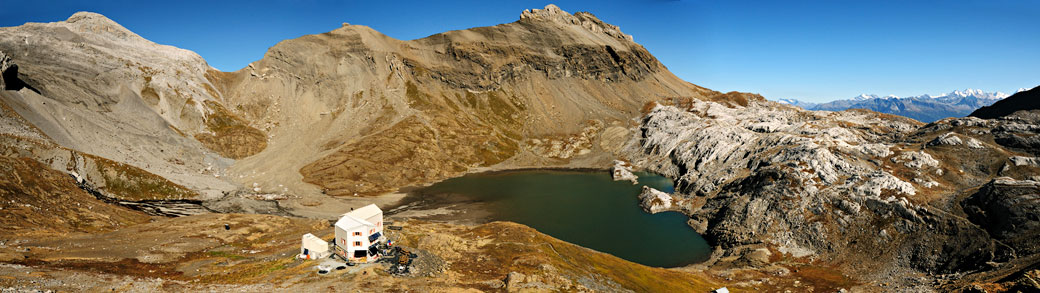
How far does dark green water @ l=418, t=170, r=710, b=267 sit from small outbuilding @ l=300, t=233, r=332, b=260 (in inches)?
1760

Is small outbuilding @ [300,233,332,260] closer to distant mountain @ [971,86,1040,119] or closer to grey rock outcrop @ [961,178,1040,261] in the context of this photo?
grey rock outcrop @ [961,178,1040,261]

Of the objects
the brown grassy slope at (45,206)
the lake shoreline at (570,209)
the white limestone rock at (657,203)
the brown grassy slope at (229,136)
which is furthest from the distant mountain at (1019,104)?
the brown grassy slope at (229,136)

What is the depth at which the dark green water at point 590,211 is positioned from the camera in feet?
249

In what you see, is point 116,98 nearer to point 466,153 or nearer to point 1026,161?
point 466,153

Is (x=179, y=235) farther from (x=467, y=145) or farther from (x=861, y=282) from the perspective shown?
(x=467, y=145)

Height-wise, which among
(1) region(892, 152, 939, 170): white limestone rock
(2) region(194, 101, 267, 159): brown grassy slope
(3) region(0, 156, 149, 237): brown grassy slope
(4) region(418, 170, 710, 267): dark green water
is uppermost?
(2) region(194, 101, 267, 159): brown grassy slope

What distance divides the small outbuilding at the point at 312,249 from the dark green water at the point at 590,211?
147ft

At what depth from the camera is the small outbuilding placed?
1838 inches

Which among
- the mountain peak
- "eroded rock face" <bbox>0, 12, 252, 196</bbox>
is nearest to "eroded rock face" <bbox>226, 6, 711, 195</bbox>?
"eroded rock face" <bbox>0, 12, 252, 196</bbox>

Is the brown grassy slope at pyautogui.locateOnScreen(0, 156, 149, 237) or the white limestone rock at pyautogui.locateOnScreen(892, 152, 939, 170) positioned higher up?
the white limestone rock at pyautogui.locateOnScreen(892, 152, 939, 170)

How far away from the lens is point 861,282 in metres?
57.5

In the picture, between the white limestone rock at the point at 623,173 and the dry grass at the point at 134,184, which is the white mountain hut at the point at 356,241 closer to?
the dry grass at the point at 134,184

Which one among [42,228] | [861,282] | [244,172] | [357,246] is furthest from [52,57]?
[861,282]

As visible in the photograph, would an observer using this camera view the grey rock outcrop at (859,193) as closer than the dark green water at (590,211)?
Yes
